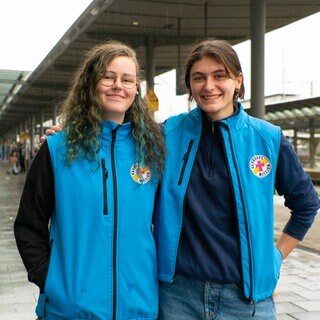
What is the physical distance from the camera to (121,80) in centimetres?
222

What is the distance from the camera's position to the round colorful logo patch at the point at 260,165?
2.22m

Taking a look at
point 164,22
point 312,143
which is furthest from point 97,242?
point 312,143

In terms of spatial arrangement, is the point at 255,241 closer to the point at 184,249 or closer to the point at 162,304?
the point at 184,249

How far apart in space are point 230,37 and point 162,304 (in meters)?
17.1

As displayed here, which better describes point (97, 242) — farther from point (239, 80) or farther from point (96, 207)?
point (239, 80)

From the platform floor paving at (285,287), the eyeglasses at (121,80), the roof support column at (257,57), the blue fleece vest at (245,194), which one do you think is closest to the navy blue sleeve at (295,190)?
the blue fleece vest at (245,194)

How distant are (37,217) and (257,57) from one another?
10.7 metres

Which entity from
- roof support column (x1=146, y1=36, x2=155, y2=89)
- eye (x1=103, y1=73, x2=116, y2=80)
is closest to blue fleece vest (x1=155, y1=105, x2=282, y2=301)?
eye (x1=103, y1=73, x2=116, y2=80)

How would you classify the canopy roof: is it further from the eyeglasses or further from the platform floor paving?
the eyeglasses

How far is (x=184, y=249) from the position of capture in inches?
86.4

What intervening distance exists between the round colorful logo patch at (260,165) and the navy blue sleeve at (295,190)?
0.09m

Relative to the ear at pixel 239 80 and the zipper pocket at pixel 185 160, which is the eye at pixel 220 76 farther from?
the zipper pocket at pixel 185 160

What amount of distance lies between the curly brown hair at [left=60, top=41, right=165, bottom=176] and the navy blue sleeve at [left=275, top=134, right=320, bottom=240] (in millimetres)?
513

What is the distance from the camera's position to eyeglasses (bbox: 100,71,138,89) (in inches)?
86.7
